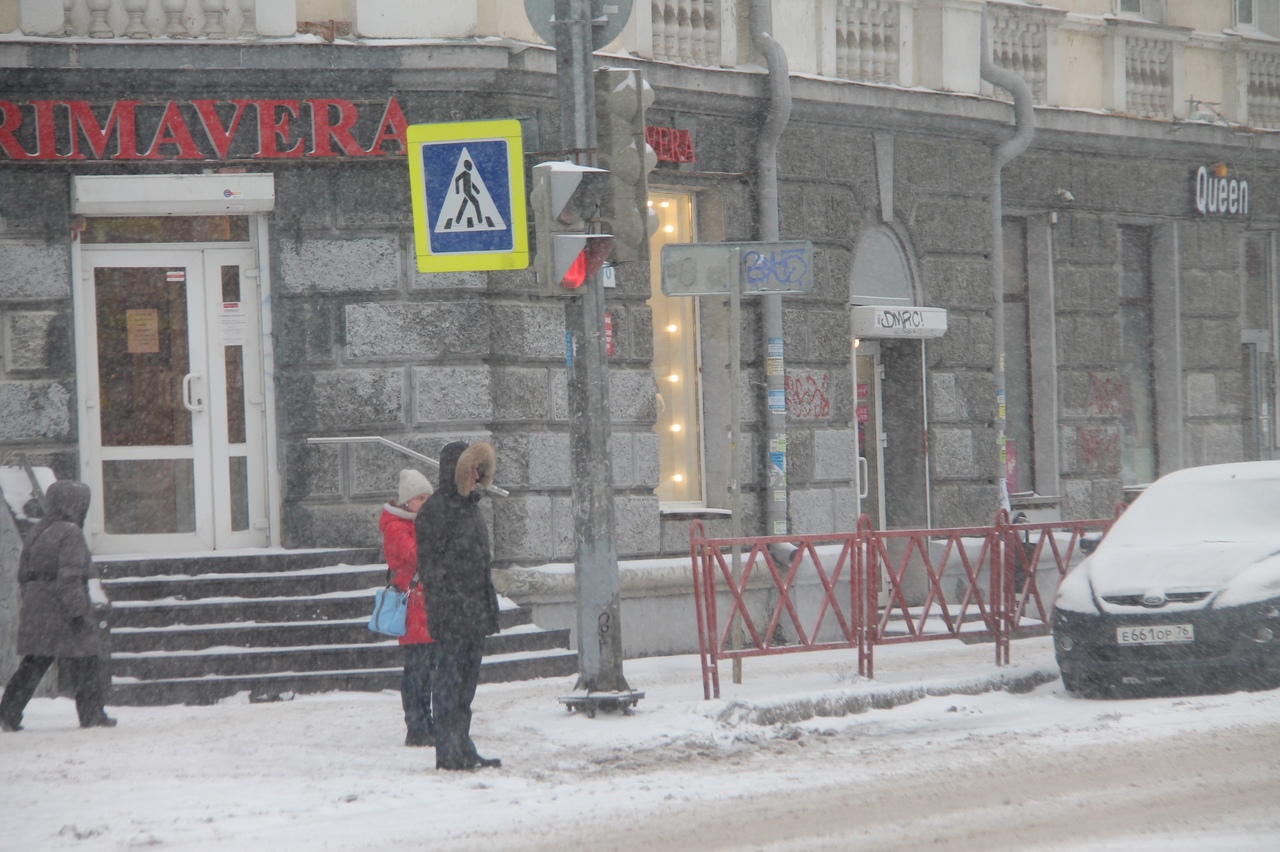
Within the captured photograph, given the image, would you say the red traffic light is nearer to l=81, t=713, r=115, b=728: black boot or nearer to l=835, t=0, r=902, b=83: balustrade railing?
l=81, t=713, r=115, b=728: black boot

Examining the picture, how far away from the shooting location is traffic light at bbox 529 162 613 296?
9.11 metres

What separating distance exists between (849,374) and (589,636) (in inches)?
221

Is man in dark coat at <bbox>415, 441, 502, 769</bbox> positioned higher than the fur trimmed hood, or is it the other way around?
the fur trimmed hood

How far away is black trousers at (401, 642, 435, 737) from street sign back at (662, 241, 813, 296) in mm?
3024

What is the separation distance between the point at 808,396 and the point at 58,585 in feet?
22.0

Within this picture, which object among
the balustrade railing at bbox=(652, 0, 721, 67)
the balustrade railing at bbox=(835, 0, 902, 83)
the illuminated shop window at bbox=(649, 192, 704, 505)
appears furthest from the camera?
the balustrade railing at bbox=(835, 0, 902, 83)

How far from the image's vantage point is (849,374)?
47.0 feet

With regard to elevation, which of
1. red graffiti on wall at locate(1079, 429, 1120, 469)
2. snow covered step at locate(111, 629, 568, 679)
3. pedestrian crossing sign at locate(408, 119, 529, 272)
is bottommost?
snow covered step at locate(111, 629, 568, 679)

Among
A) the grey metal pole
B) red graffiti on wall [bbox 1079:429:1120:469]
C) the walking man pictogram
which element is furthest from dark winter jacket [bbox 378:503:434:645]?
red graffiti on wall [bbox 1079:429:1120:469]

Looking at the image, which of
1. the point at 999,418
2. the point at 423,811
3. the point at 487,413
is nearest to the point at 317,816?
the point at 423,811

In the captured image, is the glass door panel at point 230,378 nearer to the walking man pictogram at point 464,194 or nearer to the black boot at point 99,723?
the black boot at point 99,723

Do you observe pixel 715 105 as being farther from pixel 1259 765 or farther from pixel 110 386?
pixel 1259 765

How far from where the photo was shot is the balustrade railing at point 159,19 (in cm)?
1147

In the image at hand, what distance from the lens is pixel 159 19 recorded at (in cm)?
1153
